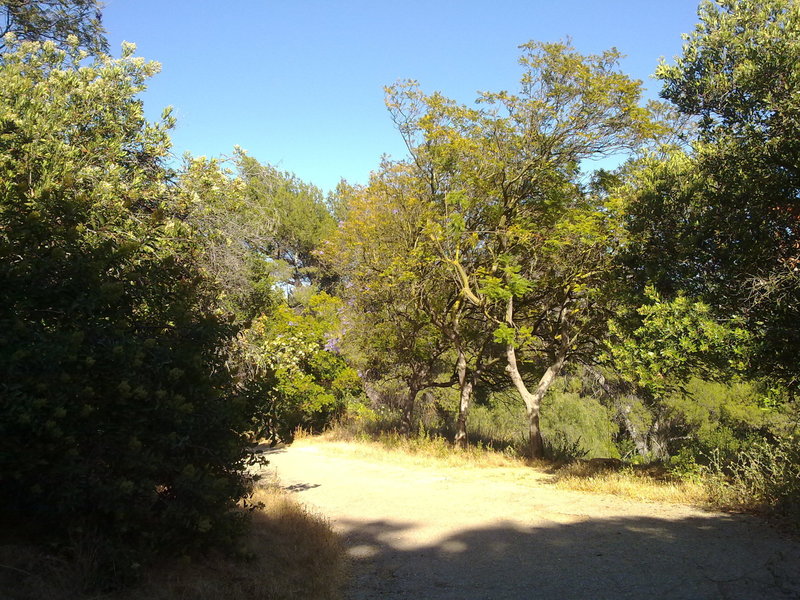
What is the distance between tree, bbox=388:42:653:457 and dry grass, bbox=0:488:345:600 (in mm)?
7779

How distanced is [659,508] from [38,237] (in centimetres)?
842

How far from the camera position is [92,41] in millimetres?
12008

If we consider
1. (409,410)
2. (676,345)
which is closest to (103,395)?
(676,345)

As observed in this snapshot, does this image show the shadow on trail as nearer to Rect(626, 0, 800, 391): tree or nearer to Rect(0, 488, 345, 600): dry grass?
Rect(0, 488, 345, 600): dry grass

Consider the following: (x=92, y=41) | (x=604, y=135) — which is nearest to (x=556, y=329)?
(x=604, y=135)

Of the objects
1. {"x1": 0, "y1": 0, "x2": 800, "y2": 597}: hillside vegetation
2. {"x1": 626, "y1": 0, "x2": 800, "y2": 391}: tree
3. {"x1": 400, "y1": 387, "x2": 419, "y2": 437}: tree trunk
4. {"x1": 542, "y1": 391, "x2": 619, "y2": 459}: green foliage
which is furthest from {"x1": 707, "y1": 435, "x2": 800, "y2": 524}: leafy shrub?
{"x1": 542, "y1": 391, "x2": 619, "y2": 459}: green foliage

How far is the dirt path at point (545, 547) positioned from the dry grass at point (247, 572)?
0.45m

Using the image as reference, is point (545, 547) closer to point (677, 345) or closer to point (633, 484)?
point (677, 345)

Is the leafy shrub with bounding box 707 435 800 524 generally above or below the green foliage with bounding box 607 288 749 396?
below

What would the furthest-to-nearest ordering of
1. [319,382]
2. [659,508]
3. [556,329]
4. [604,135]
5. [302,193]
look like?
[302,193] → [319,382] → [556,329] → [604,135] → [659,508]

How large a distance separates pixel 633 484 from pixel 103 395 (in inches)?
345

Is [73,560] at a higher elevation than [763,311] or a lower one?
lower

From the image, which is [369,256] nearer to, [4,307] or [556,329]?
[556,329]

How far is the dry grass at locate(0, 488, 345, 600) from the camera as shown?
3.85 metres
